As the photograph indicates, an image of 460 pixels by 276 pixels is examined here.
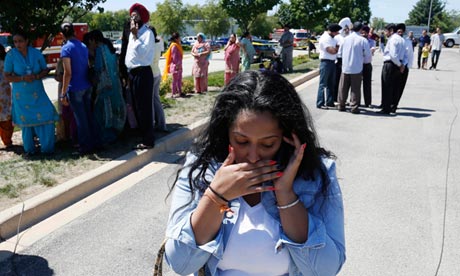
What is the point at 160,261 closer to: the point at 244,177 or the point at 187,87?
the point at 244,177

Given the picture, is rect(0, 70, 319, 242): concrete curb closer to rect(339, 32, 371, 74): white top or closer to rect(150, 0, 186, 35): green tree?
rect(339, 32, 371, 74): white top

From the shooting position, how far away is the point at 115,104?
21.1 ft

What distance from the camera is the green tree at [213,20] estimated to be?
191ft

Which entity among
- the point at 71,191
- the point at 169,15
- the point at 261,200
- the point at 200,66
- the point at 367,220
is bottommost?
the point at 367,220

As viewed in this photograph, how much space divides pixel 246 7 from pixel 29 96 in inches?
692

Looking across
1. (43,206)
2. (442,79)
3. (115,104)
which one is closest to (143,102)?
(115,104)

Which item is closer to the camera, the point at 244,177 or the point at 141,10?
the point at 244,177

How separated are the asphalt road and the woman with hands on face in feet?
3.06

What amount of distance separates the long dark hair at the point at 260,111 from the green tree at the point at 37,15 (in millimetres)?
4905

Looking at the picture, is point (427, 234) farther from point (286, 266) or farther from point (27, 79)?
point (27, 79)

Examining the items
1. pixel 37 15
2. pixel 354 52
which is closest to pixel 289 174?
pixel 37 15

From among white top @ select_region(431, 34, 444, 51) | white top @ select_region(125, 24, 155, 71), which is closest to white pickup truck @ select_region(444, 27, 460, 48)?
white top @ select_region(431, 34, 444, 51)

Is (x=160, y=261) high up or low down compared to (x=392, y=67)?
down

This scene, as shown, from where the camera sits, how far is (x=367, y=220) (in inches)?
162
